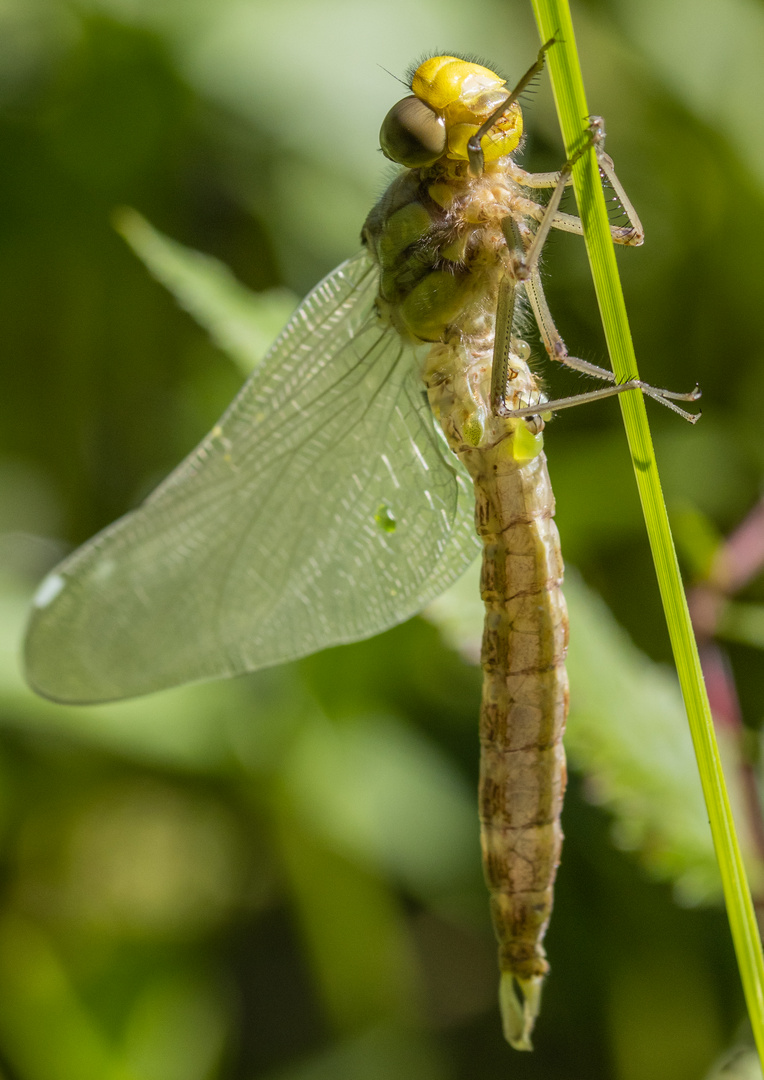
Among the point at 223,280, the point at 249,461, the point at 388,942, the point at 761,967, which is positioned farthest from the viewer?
the point at 388,942

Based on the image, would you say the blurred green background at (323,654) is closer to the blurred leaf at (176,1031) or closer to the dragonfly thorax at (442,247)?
the blurred leaf at (176,1031)

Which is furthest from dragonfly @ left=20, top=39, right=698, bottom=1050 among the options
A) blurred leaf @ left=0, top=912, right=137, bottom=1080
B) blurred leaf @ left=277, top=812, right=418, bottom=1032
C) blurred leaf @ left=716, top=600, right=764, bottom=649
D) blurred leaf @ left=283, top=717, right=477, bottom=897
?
blurred leaf @ left=0, top=912, right=137, bottom=1080

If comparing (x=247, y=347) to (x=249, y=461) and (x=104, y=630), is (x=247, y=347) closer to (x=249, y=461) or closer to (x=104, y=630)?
(x=249, y=461)

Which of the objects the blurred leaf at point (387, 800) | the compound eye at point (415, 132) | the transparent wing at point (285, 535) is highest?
the compound eye at point (415, 132)

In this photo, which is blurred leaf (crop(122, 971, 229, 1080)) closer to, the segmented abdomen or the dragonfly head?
the segmented abdomen

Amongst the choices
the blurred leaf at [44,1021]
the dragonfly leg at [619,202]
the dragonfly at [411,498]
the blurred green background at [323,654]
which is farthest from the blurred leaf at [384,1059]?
the dragonfly leg at [619,202]

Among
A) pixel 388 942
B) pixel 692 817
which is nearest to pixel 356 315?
pixel 692 817

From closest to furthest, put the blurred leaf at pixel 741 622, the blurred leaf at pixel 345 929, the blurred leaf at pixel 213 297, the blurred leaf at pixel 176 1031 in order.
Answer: the blurred leaf at pixel 213 297, the blurred leaf at pixel 741 622, the blurred leaf at pixel 176 1031, the blurred leaf at pixel 345 929
